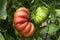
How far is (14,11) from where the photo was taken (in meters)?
1.00

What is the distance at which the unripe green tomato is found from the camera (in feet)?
2.99

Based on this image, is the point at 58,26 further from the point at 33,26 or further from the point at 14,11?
the point at 14,11

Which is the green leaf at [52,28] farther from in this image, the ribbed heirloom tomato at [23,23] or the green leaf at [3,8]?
the green leaf at [3,8]

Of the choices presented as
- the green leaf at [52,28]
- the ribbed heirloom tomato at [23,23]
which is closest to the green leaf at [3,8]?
the ribbed heirloom tomato at [23,23]

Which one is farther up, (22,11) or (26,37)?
(22,11)

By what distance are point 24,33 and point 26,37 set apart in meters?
0.06

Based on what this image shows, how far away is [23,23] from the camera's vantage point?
908 mm

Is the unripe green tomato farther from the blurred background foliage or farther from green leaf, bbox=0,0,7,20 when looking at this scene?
green leaf, bbox=0,0,7,20

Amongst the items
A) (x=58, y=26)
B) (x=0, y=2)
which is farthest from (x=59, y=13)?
(x=0, y=2)

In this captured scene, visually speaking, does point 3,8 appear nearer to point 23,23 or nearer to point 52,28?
point 23,23

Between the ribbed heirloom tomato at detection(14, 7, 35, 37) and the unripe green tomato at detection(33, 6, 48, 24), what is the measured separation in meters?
0.03

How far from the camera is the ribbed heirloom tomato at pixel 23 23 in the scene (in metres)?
0.89

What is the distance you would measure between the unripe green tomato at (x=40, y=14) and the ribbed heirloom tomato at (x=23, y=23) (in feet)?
0.11

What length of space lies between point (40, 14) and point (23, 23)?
9cm
